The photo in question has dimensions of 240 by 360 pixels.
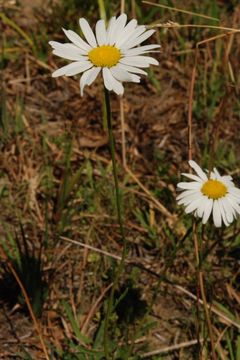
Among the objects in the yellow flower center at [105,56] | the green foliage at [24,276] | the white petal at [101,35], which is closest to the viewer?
the yellow flower center at [105,56]

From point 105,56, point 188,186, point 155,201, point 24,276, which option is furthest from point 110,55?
point 155,201

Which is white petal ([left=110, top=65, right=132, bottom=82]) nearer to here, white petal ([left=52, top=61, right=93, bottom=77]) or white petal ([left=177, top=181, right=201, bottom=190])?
white petal ([left=52, top=61, right=93, bottom=77])

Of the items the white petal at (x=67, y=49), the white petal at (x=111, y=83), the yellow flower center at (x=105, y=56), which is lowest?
the white petal at (x=111, y=83)

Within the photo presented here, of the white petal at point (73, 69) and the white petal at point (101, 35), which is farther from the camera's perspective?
the white petal at point (101, 35)

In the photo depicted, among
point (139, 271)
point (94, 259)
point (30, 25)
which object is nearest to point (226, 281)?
point (139, 271)

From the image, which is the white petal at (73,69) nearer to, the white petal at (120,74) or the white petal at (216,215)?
the white petal at (120,74)

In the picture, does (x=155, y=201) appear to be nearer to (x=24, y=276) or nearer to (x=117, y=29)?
(x=24, y=276)

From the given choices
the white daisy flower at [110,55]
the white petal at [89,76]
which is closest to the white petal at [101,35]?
the white daisy flower at [110,55]

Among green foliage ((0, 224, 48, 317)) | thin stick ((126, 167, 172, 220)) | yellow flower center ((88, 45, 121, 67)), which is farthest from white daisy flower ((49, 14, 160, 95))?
thin stick ((126, 167, 172, 220))
